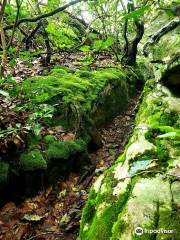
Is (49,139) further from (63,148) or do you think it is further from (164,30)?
(164,30)

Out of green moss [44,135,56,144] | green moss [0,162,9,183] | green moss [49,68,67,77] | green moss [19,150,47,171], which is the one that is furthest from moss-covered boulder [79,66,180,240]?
green moss [49,68,67,77]

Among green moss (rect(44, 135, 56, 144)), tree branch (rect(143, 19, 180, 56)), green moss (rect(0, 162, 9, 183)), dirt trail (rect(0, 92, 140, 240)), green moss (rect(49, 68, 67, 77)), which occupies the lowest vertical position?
dirt trail (rect(0, 92, 140, 240))

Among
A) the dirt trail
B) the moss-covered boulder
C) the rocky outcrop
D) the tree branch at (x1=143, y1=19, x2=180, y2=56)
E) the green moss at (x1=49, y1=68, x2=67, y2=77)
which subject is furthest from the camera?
the green moss at (x1=49, y1=68, x2=67, y2=77)

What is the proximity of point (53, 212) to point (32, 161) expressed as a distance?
0.69m

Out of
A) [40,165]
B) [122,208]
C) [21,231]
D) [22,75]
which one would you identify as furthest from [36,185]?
[22,75]

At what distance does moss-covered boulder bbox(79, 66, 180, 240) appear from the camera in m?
1.97

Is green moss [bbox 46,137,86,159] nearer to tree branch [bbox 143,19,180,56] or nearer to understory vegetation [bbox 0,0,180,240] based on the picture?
understory vegetation [bbox 0,0,180,240]

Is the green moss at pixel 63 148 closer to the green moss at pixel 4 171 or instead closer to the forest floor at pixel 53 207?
the forest floor at pixel 53 207

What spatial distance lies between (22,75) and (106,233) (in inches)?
182

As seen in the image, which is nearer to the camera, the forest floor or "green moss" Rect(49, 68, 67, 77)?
the forest floor

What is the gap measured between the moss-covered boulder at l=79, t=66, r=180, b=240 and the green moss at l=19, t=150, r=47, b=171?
3.29 ft

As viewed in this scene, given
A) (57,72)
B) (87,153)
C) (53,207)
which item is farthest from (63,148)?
(57,72)

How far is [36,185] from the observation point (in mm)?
3740

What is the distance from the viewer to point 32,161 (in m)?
3.69
